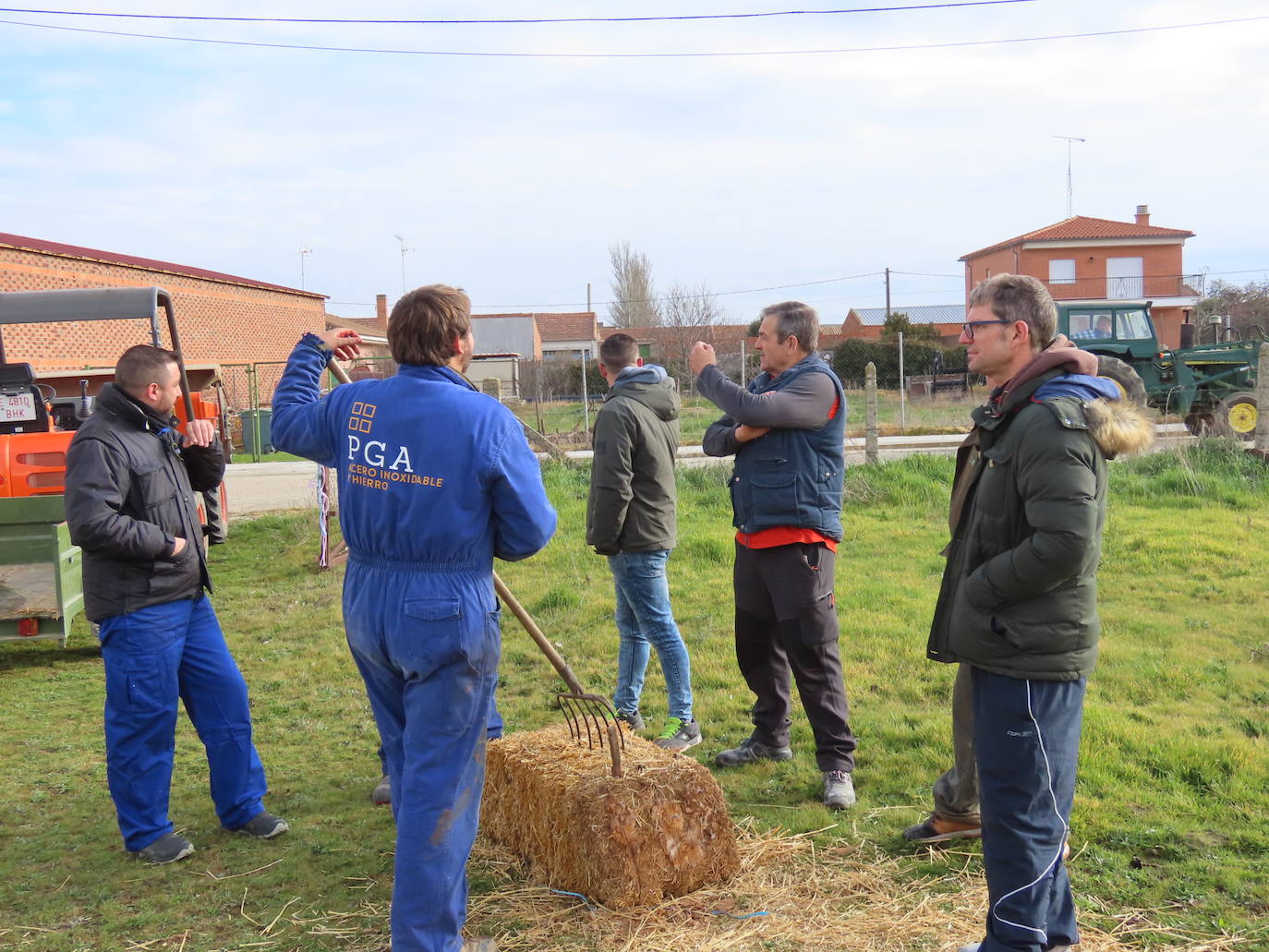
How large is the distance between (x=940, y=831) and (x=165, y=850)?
3000 mm

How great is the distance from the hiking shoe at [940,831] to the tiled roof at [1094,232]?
1914 inches

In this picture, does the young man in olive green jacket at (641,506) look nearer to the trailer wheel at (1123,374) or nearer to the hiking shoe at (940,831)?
the hiking shoe at (940,831)

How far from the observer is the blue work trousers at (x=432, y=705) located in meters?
2.76

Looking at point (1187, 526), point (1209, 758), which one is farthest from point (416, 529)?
point (1187, 526)

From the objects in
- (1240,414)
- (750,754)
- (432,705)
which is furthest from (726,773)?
(1240,414)

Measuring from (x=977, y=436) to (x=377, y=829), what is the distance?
289cm

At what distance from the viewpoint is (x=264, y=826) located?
423 cm

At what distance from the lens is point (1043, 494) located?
106 inches

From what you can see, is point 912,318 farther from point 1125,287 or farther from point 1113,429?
point 1113,429

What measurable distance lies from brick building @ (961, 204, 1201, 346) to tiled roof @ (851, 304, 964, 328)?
17.0 feet

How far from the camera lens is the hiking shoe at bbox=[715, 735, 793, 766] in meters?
4.75

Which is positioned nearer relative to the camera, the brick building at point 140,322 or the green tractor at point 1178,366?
the green tractor at point 1178,366

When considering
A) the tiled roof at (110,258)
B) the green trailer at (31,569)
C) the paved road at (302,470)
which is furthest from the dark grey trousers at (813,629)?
the tiled roof at (110,258)

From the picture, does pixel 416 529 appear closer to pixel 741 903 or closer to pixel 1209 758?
pixel 741 903
